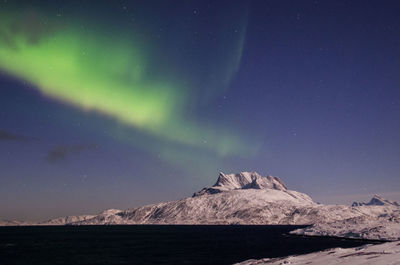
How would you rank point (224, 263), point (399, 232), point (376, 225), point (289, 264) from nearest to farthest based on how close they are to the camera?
point (289, 264), point (224, 263), point (399, 232), point (376, 225)

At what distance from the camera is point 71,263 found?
8056 centimetres

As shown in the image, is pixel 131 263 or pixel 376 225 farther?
pixel 376 225

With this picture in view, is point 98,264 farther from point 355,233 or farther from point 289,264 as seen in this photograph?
point 355,233

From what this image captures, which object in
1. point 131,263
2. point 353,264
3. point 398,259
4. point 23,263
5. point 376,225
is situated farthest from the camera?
point 376,225

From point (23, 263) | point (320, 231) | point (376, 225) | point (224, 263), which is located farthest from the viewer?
point (320, 231)

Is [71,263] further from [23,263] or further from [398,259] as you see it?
[398,259]

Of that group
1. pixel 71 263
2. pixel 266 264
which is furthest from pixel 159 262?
pixel 266 264

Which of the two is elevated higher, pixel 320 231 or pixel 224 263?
pixel 320 231

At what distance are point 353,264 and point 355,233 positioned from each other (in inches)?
5438

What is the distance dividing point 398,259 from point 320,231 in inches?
6639

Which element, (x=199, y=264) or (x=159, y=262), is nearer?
(x=199, y=264)

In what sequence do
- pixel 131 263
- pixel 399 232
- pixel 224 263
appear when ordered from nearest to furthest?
1. pixel 224 263
2. pixel 131 263
3. pixel 399 232

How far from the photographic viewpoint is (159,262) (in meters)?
77.1

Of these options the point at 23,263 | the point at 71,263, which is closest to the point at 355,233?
the point at 71,263
